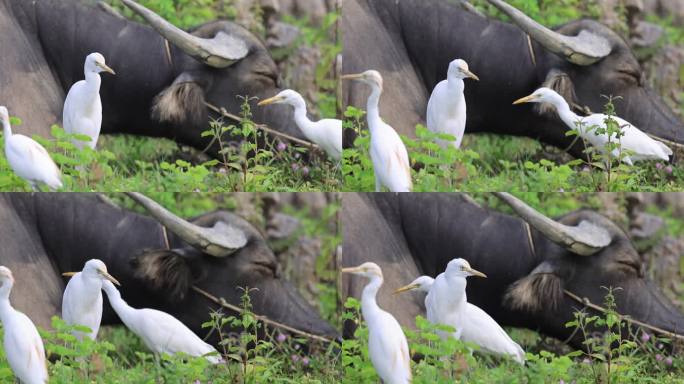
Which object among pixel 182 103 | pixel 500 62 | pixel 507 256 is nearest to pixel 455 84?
pixel 500 62

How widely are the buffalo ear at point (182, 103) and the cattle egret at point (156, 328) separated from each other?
866 millimetres

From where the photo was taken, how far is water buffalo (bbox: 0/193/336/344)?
569cm

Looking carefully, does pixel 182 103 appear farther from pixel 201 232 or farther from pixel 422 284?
pixel 422 284

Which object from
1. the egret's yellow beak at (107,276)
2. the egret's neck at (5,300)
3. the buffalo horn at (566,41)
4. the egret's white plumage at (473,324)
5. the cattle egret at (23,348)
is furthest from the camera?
the buffalo horn at (566,41)

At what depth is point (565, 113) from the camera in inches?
229

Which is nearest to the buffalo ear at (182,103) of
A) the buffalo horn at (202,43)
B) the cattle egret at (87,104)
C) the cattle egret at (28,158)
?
the buffalo horn at (202,43)

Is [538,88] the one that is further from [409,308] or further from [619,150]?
[409,308]

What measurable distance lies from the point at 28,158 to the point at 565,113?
2491 millimetres

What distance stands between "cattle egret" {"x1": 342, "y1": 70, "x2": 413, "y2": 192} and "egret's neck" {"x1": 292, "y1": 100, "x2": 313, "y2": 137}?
0.93 feet

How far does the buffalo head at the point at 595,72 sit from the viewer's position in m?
5.91

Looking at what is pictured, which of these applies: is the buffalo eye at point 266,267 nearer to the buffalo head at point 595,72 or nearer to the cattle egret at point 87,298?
the cattle egret at point 87,298

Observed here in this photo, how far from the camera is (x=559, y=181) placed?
19.0ft

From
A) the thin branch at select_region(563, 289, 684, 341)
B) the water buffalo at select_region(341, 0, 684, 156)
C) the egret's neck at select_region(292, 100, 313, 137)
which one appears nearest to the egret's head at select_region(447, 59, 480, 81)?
the water buffalo at select_region(341, 0, 684, 156)

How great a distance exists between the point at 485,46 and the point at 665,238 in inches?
49.4
